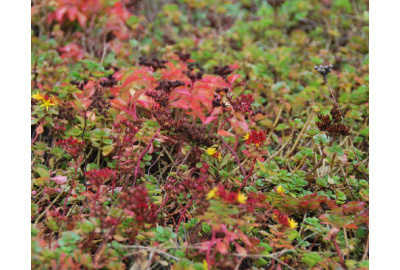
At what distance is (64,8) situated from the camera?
3.35 m

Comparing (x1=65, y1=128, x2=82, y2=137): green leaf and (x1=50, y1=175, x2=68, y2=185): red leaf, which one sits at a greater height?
(x1=65, y1=128, x2=82, y2=137): green leaf

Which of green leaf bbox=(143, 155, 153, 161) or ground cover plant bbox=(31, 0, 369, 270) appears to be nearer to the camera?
ground cover plant bbox=(31, 0, 369, 270)

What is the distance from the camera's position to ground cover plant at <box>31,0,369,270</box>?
4.49 ft

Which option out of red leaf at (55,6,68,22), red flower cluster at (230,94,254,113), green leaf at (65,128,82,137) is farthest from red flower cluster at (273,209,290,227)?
red leaf at (55,6,68,22)

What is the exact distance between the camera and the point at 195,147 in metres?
1.83

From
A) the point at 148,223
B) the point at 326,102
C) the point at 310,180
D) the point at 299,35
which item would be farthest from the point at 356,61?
the point at 148,223

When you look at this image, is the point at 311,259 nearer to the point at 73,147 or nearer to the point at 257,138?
the point at 257,138

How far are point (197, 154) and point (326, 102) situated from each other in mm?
1366

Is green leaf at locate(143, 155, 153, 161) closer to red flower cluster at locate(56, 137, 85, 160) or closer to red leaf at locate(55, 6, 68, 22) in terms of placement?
red flower cluster at locate(56, 137, 85, 160)

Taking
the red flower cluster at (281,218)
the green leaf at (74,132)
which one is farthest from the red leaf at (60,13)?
the red flower cluster at (281,218)

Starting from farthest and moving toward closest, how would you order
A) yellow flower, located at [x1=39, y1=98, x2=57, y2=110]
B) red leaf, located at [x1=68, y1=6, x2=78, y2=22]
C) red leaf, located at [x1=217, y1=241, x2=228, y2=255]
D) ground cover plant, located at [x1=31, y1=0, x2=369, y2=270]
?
red leaf, located at [x1=68, y1=6, x2=78, y2=22] < yellow flower, located at [x1=39, y1=98, x2=57, y2=110] < ground cover plant, located at [x1=31, y1=0, x2=369, y2=270] < red leaf, located at [x1=217, y1=241, x2=228, y2=255]

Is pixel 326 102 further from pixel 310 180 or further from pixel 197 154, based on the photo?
pixel 197 154

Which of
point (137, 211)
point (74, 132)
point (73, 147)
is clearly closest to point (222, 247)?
point (137, 211)

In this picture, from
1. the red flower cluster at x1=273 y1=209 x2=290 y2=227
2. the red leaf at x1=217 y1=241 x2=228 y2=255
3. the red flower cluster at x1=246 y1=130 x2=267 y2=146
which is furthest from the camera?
the red flower cluster at x1=246 y1=130 x2=267 y2=146
